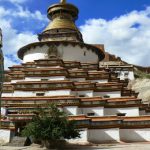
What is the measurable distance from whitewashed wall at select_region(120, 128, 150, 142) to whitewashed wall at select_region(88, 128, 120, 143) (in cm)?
88

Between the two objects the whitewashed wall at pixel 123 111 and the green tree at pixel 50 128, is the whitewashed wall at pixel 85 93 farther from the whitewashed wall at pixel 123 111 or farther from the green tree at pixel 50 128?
the green tree at pixel 50 128

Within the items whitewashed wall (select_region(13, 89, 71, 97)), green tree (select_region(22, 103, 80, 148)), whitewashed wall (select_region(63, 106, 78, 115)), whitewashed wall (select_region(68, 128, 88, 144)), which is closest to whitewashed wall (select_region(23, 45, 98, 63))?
whitewashed wall (select_region(13, 89, 71, 97))

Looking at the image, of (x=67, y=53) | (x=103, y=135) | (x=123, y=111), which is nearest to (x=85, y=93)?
(x=123, y=111)

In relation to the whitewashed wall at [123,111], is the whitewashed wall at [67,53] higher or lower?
higher

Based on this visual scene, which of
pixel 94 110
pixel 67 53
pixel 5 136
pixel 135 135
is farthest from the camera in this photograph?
pixel 67 53

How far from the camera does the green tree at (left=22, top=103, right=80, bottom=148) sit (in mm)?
22156

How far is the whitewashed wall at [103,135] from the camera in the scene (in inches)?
1050

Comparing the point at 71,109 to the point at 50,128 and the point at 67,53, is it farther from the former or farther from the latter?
the point at 67,53

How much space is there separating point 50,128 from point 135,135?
8131 mm

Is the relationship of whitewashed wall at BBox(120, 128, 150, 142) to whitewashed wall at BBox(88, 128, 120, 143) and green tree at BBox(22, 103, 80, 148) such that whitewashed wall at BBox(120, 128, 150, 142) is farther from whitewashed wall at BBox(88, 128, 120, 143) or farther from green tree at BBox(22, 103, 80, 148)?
green tree at BBox(22, 103, 80, 148)

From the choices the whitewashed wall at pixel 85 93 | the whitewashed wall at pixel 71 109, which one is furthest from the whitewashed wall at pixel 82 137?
the whitewashed wall at pixel 85 93

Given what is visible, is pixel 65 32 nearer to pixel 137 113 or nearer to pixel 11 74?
pixel 11 74

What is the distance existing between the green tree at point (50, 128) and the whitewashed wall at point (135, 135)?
586cm

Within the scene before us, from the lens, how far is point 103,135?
26875 millimetres
